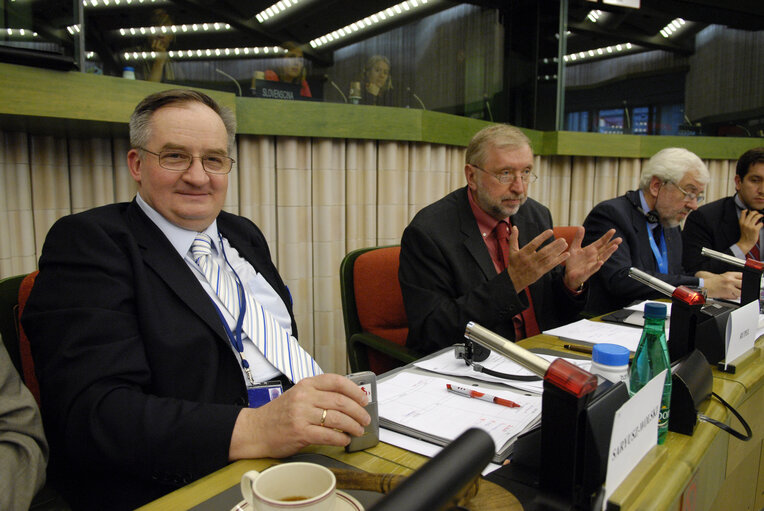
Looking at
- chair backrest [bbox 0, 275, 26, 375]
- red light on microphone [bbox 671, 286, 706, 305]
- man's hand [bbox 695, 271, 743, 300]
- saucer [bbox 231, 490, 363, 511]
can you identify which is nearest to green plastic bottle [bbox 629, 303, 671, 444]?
red light on microphone [bbox 671, 286, 706, 305]

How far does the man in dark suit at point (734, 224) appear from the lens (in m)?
3.01

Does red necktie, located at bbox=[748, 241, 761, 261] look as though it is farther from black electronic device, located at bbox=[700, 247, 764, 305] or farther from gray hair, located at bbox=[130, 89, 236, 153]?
gray hair, located at bbox=[130, 89, 236, 153]

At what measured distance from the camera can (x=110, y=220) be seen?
1204 millimetres

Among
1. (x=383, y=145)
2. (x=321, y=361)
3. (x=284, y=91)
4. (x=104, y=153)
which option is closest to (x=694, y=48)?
(x=383, y=145)

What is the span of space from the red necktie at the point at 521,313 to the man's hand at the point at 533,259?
1.08ft

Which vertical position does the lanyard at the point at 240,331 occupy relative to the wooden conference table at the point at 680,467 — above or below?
above

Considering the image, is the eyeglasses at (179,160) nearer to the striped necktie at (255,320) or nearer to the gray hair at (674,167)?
the striped necktie at (255,320)

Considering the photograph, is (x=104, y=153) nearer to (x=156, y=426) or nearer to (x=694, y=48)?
(x=156, y=426)

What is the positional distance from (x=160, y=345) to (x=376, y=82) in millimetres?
2643

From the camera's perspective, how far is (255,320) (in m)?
1.31

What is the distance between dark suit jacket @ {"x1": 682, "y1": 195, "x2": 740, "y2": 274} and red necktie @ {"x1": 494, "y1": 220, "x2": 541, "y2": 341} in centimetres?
158

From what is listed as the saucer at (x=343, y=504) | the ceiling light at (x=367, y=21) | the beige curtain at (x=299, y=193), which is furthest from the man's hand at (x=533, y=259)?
the ceiling light at (x=367, y=21)

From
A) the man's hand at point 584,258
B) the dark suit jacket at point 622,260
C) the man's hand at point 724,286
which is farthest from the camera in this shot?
the dark suit jacket at point 622,260

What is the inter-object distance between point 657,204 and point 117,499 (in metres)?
2.64
